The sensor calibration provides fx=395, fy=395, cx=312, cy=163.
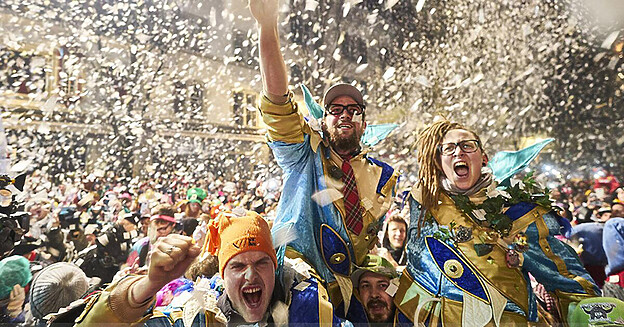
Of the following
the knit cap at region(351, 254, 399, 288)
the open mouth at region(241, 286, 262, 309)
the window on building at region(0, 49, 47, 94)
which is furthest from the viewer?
the window on building at region(0, 49, 47, 94)

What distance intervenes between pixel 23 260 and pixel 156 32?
4.65 m

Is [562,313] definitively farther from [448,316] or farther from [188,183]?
[188,183]

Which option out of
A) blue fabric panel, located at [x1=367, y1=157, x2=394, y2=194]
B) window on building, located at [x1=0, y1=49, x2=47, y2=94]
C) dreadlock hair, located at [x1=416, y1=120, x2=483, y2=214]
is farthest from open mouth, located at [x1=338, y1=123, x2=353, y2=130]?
window on building, located at [x1=0, y1=49, x2=47, y2=94]

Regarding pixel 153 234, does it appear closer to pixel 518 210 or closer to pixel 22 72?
pixel 518 210

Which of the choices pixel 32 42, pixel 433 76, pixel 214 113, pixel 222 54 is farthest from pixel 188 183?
pixel 433 76

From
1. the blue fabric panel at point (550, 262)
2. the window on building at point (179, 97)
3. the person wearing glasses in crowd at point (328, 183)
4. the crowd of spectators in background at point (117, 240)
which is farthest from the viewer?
the window on building at point (179, 97)

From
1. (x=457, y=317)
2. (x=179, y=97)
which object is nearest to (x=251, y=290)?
(x=457, y=317)

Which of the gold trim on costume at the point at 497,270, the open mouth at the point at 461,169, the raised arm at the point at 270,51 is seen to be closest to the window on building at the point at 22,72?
the raised arm at the point at 270,51

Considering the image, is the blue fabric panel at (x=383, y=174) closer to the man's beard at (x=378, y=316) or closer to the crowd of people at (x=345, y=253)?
the crowd of people at (x=345, y=253)

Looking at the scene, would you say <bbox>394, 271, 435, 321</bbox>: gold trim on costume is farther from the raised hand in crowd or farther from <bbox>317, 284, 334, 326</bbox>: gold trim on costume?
the raised hand in crowd

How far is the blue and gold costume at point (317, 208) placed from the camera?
1.78 metres

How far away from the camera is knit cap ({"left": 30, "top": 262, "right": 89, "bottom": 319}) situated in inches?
78.2

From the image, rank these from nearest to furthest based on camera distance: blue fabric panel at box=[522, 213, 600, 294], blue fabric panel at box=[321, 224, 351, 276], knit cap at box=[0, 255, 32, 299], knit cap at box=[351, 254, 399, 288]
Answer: blue fabric panel at box=[522, 213, 600, 294] → blue fabric panel at box=[321, 224, 351, 276] → knit cap at box=[351, 254, 399, 288] → knit cap at box=[0, 255, 32, 299]

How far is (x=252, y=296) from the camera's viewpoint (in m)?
1.46
